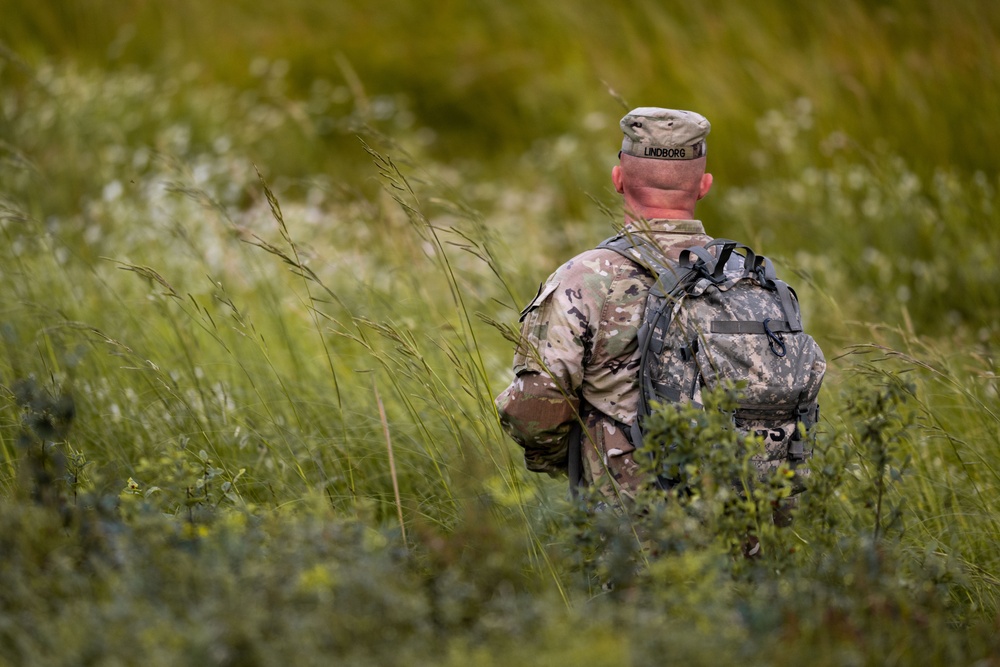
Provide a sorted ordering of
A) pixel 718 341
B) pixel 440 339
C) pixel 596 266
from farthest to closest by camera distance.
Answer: pixel 440 339, pixel 596 266, pixel 718 341

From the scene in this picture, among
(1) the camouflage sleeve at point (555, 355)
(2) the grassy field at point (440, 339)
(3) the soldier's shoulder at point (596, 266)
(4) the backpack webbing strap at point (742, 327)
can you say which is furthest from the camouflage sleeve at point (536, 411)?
(4) the backpack webbing strap at point (742, 327)

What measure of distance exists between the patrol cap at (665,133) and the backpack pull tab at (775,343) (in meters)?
0.49

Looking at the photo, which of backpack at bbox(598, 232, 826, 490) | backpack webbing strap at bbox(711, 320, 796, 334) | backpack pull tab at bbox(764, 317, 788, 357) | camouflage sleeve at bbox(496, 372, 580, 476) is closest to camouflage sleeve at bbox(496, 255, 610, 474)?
camouflage sleeve at bbox(496, 372, 580, 476)

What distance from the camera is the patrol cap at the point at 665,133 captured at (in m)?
2.55

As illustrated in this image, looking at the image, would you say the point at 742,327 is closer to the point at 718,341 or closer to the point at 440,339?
the point at 718,341

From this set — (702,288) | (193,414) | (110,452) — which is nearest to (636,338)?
(702,288)

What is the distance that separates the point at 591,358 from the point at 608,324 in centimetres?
10

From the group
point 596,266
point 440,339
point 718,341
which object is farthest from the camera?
point 440,339

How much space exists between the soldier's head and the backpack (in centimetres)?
17

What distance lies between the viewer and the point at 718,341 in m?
2.46

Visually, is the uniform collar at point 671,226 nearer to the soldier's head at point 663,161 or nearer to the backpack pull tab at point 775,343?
the soldier's head at point 663,161

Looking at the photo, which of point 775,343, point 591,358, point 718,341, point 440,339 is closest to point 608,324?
point 591,358

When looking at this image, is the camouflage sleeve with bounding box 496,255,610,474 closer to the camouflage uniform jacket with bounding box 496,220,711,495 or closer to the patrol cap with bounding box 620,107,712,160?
the camouflage uniform jacket with bounding box 496,220,711,495

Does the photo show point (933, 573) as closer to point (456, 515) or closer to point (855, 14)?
point (456, 515)
